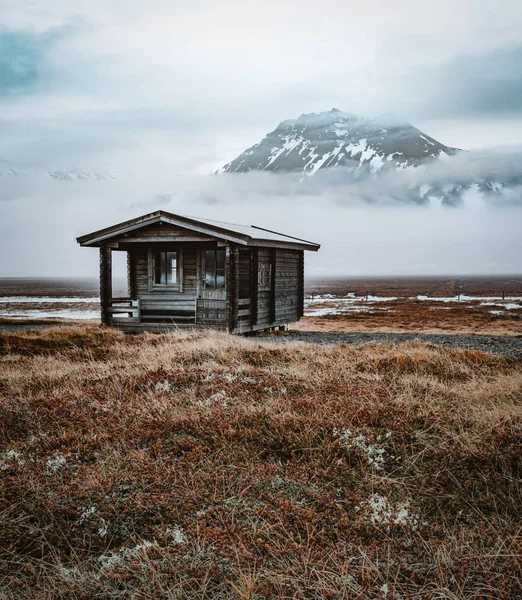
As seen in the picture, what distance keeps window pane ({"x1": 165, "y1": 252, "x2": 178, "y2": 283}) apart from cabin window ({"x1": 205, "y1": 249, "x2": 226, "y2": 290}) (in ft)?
4.08

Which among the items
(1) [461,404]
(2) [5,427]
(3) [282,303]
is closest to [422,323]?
(3) [282,303]

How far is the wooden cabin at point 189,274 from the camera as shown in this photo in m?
17.3

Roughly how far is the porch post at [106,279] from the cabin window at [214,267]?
11.8ft

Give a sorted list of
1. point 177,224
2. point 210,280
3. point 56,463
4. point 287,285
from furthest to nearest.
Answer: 1. point 287,285
2. point 210,280
3. point 177,224
4. point 56,463

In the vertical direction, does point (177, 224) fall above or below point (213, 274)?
above

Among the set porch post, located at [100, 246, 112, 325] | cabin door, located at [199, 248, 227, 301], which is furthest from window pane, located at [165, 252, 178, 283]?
porch post, located at [100, 246, 112, 325]

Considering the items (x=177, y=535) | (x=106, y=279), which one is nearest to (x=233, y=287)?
(x=106, y=279)

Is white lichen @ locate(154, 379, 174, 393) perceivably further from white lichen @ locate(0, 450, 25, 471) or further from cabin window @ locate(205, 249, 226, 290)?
cabin window @ locate(205, 249, 226, 290)

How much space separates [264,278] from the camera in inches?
781

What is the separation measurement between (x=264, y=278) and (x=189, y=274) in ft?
9.81

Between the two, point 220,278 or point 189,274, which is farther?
point 220,278

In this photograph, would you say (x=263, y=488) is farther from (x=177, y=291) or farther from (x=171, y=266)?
(x=171, y=266)

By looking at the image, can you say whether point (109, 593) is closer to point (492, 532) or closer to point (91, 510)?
point (91, 510)

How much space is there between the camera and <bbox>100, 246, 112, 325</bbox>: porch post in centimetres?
1861
